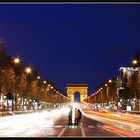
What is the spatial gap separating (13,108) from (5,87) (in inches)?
645

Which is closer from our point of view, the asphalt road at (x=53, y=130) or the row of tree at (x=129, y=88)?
the asphalt road at (x=53, y=130)

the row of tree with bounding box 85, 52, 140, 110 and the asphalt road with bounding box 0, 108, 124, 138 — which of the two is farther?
the row of tree with bounding box 85, 52, 140, 110

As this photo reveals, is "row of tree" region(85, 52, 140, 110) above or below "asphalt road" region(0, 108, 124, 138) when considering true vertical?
above

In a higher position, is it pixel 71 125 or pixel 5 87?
pixel 5 87

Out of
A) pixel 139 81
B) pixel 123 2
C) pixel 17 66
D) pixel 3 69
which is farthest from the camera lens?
pixel 17 66

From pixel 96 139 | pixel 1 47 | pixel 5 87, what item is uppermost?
pixel 1 47

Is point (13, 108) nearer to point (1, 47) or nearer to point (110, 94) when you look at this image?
point (1, 47)

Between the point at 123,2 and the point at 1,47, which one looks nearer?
the point at 123,2

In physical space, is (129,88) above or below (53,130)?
above

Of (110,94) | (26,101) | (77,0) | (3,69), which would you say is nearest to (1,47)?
(3,69)

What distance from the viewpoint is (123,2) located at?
2661 centimetres

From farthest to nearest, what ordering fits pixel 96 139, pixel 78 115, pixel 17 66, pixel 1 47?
pixel 17 66, pixel 1 47, pixel 78 115, pixel 96 139

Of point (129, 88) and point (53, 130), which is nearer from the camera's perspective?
point (53, 130)

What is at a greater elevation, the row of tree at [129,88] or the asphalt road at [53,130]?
the row of tree at [129,88]
